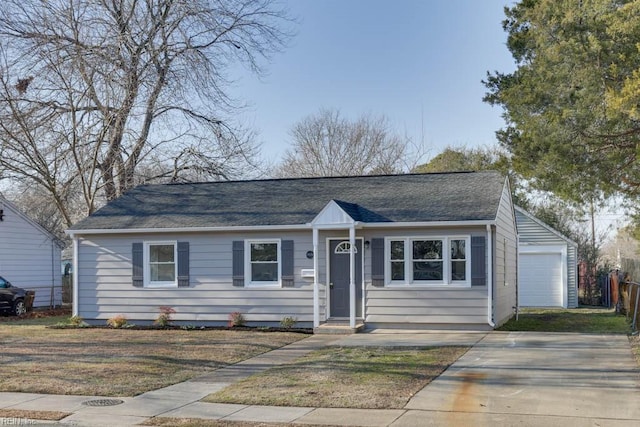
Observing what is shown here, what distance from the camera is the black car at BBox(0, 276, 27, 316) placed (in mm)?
23734

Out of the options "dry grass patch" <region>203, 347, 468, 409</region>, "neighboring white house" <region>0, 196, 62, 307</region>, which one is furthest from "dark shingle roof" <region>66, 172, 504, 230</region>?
"neighboring white house" <region>0, 196, 62, 307</region>

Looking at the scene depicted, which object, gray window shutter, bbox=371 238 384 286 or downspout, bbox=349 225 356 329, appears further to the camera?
gray window shutter, bbox=371 238 384 286

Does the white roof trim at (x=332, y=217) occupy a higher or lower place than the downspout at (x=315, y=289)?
higher

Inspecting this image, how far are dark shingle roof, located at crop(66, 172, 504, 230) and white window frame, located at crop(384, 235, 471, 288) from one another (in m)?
0.53

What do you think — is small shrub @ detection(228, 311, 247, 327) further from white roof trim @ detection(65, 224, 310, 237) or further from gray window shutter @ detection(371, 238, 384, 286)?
gray window shutter @ detection(371, 238, 384, 286)

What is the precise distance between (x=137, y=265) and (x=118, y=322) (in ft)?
5.19

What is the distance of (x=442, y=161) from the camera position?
38.7 metres

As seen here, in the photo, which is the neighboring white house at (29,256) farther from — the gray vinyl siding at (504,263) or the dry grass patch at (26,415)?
the dry grass patch at (26,415)

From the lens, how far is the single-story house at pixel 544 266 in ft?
89.1

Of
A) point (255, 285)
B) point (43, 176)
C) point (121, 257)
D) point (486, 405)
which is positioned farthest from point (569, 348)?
point (43, 176)

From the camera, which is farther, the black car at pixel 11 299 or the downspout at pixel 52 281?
the downspout at pixel 52 281

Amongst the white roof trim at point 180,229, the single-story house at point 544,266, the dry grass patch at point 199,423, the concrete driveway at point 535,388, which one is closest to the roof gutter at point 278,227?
the white roof trim at point 180,229

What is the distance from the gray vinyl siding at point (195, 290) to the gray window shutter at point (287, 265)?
0.37ft

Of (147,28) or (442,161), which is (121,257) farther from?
(442,161)
